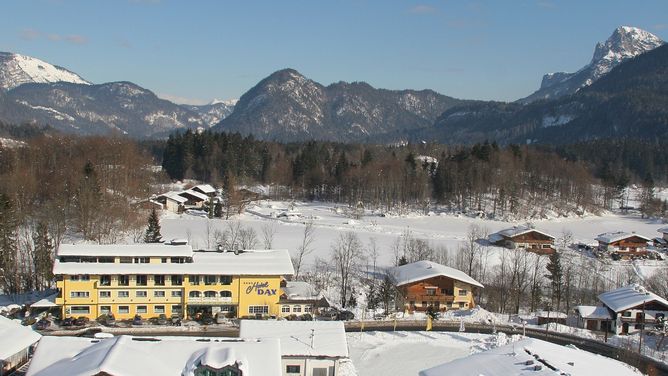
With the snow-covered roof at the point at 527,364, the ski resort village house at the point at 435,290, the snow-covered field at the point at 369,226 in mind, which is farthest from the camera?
the snow-covered field at the point at 369,226

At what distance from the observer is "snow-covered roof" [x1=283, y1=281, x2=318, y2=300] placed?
3338cm

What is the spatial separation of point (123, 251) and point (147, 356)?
47.5 feet

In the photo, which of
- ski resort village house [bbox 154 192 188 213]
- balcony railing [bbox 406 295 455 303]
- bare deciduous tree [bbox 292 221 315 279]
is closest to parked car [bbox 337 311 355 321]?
balcony railing [bbox 406 295 455 303]

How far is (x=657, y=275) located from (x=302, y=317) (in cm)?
2953

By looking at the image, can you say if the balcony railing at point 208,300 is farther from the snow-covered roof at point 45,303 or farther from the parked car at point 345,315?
the snow-covered roof at point 45,303

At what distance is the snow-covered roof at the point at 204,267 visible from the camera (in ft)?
101

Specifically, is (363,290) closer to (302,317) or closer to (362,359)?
(302,317)

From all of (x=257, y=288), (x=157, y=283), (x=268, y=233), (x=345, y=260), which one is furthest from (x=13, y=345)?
(x=268, y=233)

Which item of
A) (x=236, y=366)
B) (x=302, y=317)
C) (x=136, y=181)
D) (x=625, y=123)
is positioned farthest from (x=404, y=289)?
(x=625, y=123)

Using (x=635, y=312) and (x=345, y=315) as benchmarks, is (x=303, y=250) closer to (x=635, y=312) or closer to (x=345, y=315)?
(x=345, y=315)

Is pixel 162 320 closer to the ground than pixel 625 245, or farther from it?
closer to the ground

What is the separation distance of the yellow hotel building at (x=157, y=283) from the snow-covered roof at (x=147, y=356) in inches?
432

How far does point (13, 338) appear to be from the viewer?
74.7 feet

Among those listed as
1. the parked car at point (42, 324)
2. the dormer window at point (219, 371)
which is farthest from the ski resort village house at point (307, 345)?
the parked car at point (42, 324)
